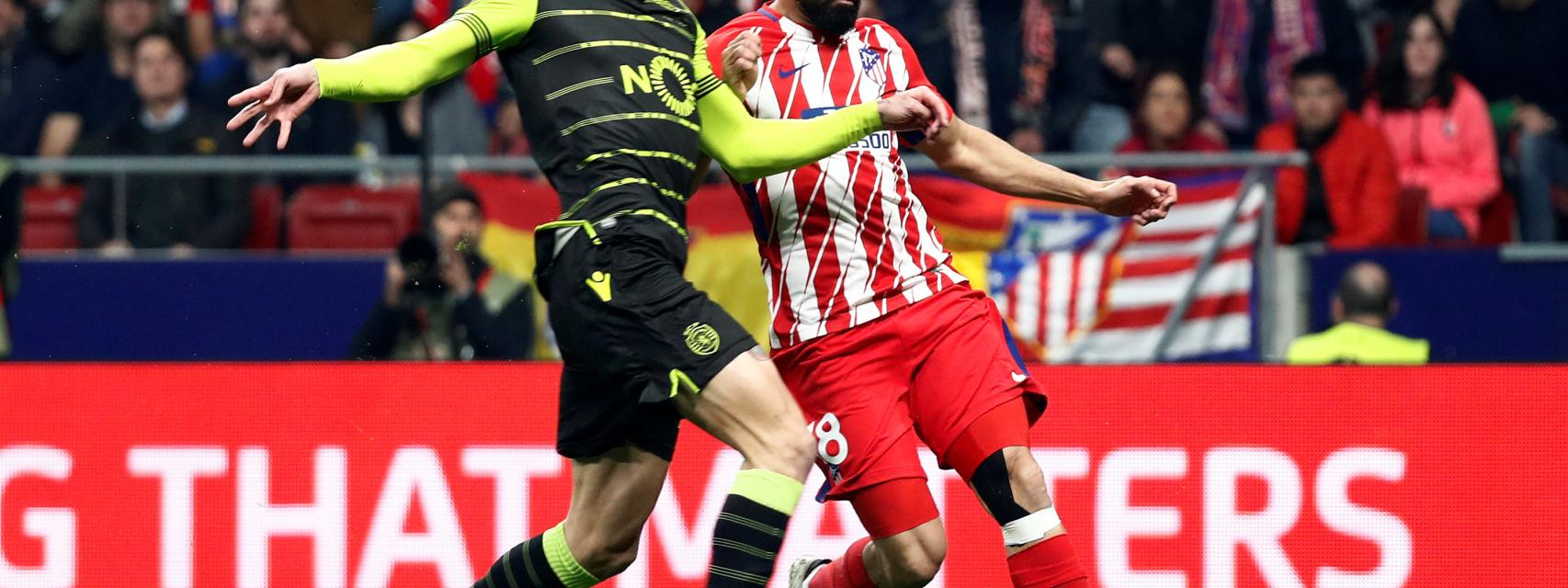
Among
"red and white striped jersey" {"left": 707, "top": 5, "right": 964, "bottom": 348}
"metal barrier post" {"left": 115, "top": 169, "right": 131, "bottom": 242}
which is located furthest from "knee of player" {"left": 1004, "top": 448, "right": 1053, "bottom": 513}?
"metal barrier post" {"left": 115, "top": 169, "right": 131, "bottom": 242}

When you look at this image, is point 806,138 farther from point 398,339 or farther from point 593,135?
point 398,339

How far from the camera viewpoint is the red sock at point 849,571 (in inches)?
215

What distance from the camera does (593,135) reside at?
4695 millimetres

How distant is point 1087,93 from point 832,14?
4679 millimetres

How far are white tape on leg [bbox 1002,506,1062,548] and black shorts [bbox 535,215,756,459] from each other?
2.87 ft

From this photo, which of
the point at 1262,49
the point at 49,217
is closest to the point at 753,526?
the point at 49,217

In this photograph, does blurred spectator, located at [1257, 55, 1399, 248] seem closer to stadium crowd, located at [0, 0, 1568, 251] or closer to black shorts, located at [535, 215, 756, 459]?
stadium crowd, located at [0, 0, 1568, 251]

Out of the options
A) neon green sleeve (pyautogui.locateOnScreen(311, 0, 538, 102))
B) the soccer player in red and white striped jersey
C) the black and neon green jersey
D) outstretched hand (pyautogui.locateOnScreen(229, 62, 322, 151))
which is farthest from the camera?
the soccer player in red and white striped jersey

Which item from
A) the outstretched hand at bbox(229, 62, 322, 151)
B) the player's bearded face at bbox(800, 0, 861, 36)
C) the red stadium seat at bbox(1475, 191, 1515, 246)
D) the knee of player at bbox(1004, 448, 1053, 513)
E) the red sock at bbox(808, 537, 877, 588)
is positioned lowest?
the red sock at bbox(808, 537, 877, 588)

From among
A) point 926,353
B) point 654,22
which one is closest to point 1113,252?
point 926,353

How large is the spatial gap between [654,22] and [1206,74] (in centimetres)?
544

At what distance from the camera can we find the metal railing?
7.92 m

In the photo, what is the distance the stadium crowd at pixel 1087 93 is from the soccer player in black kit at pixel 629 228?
13.5 feet

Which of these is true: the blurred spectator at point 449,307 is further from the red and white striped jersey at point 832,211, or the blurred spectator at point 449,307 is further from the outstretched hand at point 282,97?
the outstretched hand at point 282,97
